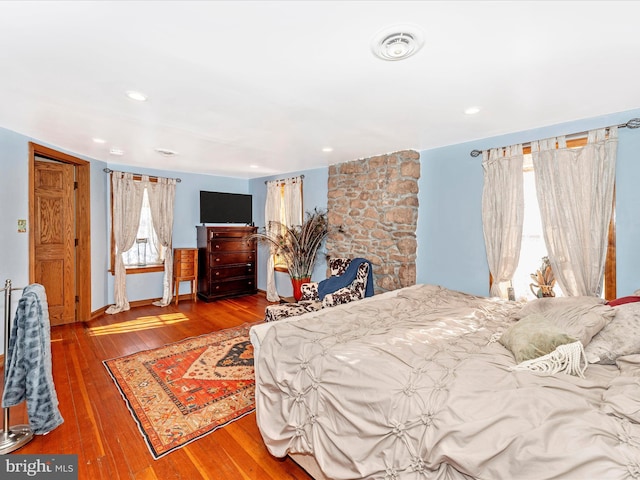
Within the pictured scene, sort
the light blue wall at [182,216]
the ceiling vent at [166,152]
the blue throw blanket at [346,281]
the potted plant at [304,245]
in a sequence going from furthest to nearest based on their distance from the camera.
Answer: the light blue wall at [182,216]
the potted plant at [304,245]
the ceiling vent at [166,152]
the blue throw blanket at [346,281]

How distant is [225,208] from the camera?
604cm

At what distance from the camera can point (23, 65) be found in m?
1.86

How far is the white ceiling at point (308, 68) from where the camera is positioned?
4.61 feet

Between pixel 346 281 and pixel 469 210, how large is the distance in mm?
1626

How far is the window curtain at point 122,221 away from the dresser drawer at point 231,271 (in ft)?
4.47

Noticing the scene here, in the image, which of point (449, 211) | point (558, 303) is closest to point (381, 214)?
point (449, 211)

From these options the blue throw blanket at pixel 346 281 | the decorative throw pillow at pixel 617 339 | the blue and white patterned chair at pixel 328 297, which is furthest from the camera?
the blue throw blanket at pixel 346 281

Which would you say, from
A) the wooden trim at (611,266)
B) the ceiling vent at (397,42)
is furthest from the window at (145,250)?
the wooden trim at (611,266)

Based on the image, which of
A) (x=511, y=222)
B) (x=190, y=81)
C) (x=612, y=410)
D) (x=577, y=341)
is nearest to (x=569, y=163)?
(x=511, y=222)

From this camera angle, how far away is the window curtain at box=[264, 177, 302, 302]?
5367 mm

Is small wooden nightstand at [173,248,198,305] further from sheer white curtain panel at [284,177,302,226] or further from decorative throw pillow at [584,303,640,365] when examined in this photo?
decorative throw pillow at [584,303,640,365]

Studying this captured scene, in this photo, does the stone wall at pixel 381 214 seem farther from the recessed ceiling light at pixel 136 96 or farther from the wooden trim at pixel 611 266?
the recessed ceiling light at pixel 136 96

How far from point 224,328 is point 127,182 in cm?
291

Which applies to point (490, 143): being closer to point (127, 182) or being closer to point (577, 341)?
point (577, 341)
